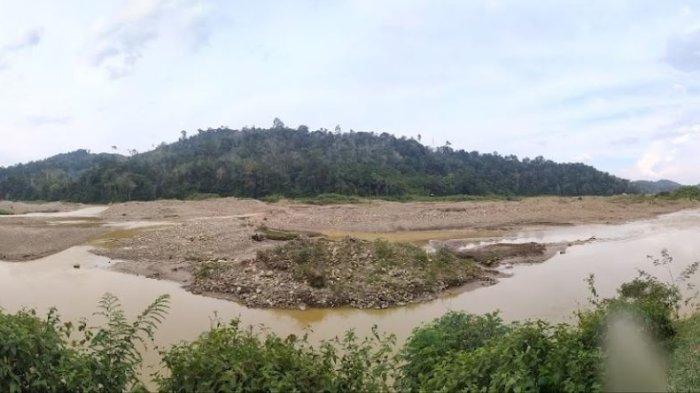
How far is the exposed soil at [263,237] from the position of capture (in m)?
19.8

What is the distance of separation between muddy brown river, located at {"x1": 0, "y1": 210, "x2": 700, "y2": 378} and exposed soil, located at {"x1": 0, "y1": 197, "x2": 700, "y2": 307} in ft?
2.99

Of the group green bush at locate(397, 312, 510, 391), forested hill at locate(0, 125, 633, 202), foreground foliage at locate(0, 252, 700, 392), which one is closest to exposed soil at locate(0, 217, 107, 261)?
foreground foliage at locate(0, 252, 700, 392)

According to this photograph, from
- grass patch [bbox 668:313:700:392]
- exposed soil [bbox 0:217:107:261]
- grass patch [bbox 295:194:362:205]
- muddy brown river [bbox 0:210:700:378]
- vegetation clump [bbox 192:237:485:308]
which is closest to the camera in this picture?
grass patch [bbox 668:313:700:392]

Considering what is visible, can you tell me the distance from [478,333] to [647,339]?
3409mm

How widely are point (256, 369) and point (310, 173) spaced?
83.0 metres

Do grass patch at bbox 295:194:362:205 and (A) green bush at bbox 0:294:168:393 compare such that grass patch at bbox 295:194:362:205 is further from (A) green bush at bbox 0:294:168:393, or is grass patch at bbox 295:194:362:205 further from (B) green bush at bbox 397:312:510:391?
(A) green bush at bbox 0:294:168:393

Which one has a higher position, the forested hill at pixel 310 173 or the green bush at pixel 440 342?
the forested hill at pixel 310 173

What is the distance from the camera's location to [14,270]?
25594 mm

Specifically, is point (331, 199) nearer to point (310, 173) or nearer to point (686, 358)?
point (310, 173)

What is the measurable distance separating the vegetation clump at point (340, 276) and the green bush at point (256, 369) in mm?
10295

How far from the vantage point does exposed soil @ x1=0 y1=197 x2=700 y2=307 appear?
1978 centimetres

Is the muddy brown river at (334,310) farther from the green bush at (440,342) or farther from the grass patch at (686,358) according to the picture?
the grass patch at (686,358)

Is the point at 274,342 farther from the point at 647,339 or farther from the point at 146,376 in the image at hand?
the point at 647,339

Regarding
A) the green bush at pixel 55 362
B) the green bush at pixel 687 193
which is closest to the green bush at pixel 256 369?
the green bush at pixel 55 362
